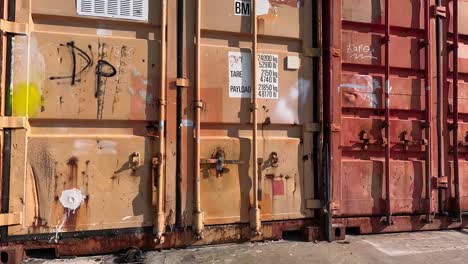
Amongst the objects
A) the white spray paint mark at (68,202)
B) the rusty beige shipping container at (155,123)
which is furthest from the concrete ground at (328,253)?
the white spray paint mark at (68,202)

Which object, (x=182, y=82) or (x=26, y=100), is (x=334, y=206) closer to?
(x=182, y=82)

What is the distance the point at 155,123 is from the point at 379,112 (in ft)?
7.57

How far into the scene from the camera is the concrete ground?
3455mm

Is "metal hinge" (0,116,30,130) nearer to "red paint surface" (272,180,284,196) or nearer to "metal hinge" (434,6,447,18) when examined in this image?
"red paint surface" (272,180,284,196)

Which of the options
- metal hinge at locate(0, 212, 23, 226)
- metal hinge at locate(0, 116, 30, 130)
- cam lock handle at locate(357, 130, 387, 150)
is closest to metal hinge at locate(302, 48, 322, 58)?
cam lock handle at locate(357, 130, 387, 150)

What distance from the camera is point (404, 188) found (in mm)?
4273

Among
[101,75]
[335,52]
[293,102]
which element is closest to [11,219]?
[101,75]

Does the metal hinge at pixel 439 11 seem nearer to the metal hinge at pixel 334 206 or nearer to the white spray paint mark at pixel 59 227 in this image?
the metal hinge at pixel 334 206

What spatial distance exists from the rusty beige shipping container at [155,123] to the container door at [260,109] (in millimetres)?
11

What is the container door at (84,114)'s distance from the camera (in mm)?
3348

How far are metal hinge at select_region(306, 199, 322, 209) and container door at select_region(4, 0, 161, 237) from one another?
60.4 inches

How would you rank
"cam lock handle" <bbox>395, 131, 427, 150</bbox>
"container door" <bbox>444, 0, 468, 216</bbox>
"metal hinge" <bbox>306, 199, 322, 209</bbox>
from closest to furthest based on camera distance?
"metal hinge" <bbox>306, 199, 322, 209</bbox> < "cam lock handle" <bbox>395, 131, 427, 150</bbox> < "container door" <bbox>444, 0, 468, 216</bbox>

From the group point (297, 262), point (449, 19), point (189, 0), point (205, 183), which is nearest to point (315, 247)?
point (297, 262)

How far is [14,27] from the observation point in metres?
3.33
